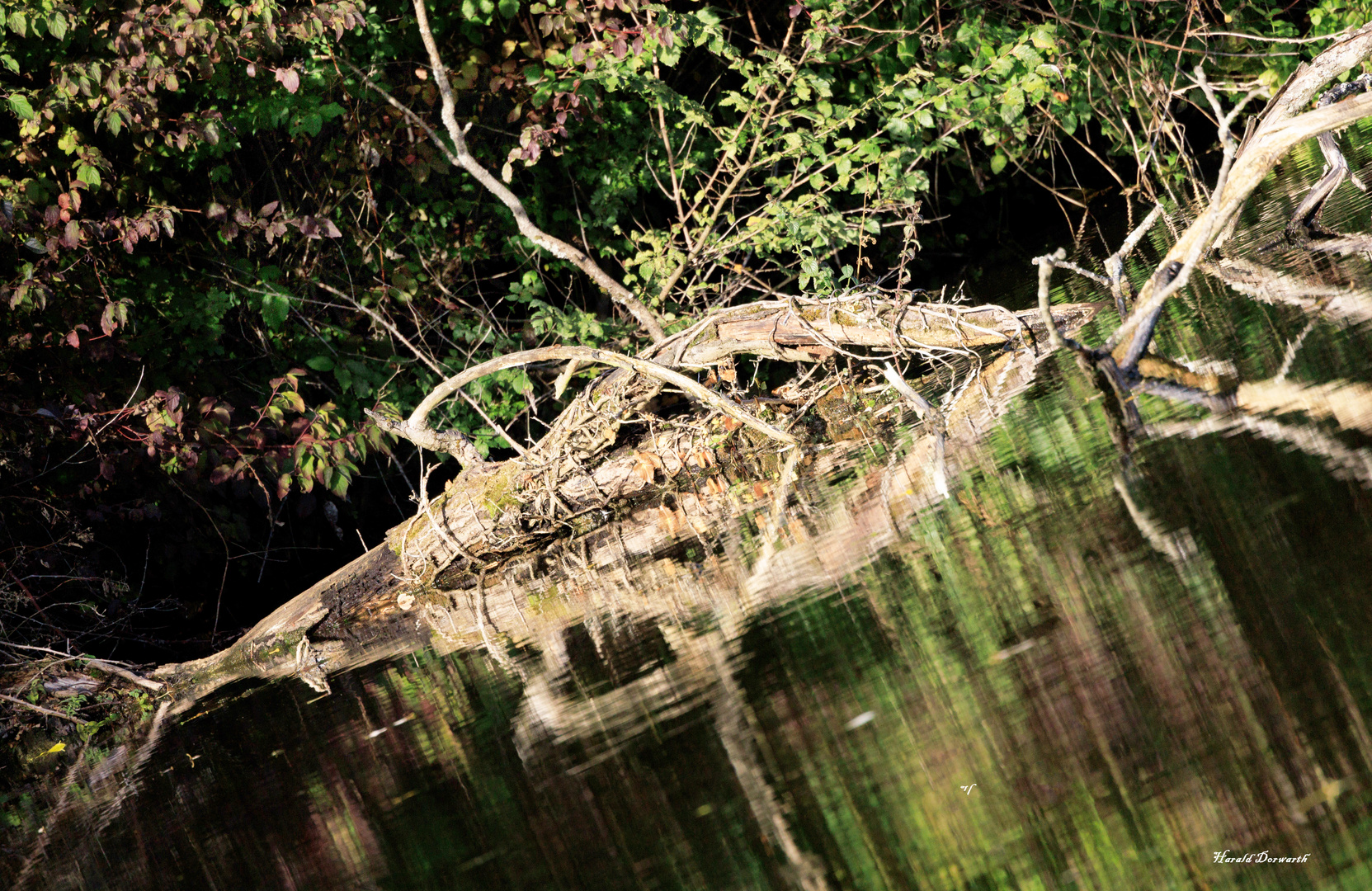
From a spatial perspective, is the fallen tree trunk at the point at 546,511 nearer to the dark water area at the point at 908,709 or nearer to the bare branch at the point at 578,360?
the bare branch at the point at 578,360

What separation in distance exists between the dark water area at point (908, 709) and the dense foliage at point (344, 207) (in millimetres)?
2253

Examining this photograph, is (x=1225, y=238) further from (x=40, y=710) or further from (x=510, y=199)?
(x=40, y=710)

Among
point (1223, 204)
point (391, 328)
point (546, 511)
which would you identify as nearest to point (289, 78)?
point (391, 328)

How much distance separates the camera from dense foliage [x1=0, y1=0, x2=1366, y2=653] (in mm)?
6602

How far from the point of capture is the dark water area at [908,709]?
79.7 inches

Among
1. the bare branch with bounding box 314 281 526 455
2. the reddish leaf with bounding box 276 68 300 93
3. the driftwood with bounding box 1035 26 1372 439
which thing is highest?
the reddish leaf with bounding box 276 68 300 93

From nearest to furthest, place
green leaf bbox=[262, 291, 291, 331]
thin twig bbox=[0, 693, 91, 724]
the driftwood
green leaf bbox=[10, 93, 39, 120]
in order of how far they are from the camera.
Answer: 1. the driftwood
2. thin twig bbox=[0, 693, 91, 724]
3. green leaf bbox=[10, 93, 39, 120]
4. green leaf bbox=[262, 291, 291, 331]

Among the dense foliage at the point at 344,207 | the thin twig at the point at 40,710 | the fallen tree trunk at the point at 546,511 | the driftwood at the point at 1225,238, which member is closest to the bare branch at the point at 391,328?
the dense foliage at the point at 344,207

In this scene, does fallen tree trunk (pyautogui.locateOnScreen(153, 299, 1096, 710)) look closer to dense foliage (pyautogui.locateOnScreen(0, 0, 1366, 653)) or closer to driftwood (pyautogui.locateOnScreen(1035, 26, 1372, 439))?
Answer: dense foliage (pyautogui.locateOnScreen(0, 0, 1366, 653))

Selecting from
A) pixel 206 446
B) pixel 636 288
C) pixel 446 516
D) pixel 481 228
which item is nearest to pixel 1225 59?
pixel 636 288

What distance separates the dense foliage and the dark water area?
2.25m

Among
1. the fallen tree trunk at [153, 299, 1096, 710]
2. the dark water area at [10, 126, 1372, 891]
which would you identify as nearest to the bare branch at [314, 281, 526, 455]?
the fallen tree trunk at [153, 299, 1096, 710]

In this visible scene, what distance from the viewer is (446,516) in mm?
6293

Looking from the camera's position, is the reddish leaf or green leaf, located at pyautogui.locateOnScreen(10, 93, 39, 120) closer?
green leaf, located at pyautogui.locateOnScreen(10, 93, 39, 120)
